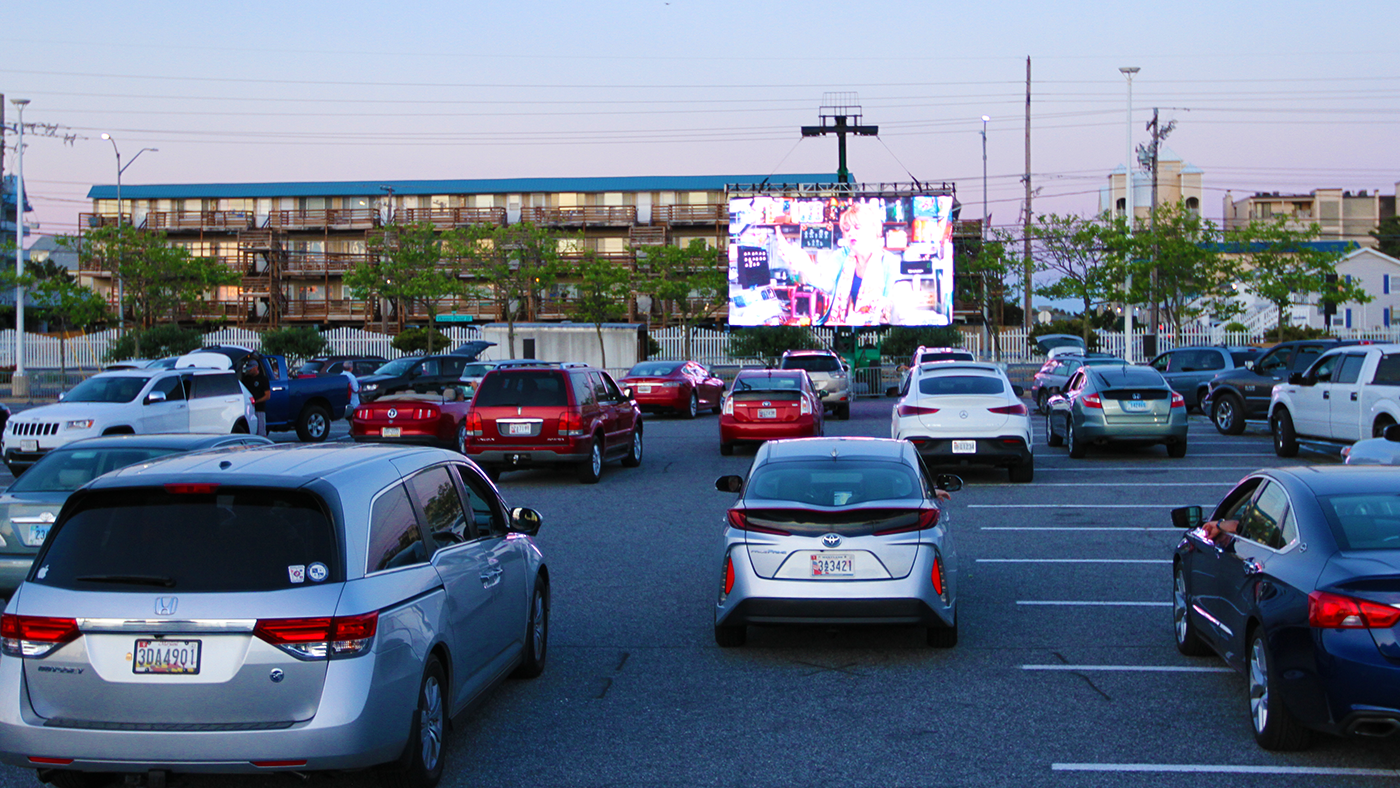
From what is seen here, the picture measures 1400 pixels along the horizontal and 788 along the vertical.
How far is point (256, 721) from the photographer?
5.03m

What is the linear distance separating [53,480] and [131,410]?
9.87m

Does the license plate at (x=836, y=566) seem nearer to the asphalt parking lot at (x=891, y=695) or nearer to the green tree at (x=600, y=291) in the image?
the asphalt parking lot at (x=891, y=695)

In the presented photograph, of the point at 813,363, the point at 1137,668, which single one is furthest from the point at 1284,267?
the point at 1137,668

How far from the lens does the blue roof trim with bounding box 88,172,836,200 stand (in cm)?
7550

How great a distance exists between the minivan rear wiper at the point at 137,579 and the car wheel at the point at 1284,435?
18600 millimetres

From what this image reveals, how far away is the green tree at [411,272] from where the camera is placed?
59.0 meters

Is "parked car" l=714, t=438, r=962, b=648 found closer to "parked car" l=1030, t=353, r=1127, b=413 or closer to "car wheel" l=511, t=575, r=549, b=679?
"car wheel" l=511, t=575, r=549, b=679

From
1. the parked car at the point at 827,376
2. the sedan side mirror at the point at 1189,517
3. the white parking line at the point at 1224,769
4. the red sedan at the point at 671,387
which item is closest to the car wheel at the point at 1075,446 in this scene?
the parked car at the point at 827,376

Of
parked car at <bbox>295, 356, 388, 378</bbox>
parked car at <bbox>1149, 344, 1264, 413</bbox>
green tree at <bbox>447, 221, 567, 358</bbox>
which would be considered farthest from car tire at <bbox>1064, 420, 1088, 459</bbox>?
green tree at <bbox>447, 221, 567, 358</bbox>

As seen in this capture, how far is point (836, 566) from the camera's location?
7922 mm

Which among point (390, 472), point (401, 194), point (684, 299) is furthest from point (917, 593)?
point (401, 194)

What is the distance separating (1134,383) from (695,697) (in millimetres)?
14760

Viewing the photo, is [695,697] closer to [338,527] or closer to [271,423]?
[338,527]

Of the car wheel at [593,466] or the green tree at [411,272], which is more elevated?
the green tree at [411,272]
